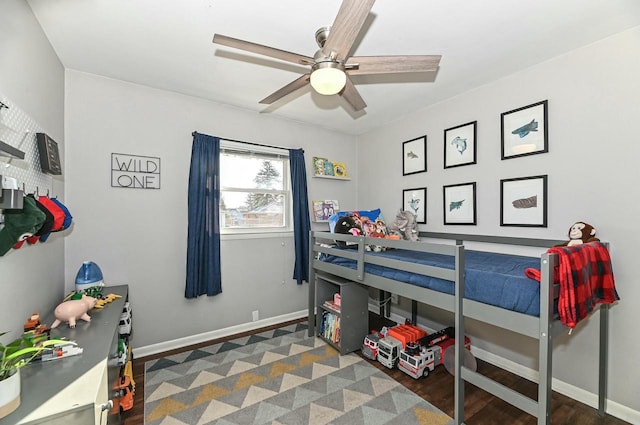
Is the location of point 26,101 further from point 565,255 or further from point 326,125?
point 565,255

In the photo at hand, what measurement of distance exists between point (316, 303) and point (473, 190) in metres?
1.86

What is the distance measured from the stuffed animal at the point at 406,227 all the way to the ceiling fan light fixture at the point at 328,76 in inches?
66.3

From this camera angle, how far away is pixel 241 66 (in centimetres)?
221

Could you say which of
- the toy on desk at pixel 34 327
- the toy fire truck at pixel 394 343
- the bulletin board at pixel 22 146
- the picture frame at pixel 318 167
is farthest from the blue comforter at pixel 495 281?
the bulletin board at pixel 22 146

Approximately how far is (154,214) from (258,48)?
6.14 ft

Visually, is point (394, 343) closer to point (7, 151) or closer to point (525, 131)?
point (525, 131)

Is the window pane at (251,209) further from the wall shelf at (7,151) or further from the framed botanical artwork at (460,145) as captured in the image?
the framed botanical artwork at (460,145)

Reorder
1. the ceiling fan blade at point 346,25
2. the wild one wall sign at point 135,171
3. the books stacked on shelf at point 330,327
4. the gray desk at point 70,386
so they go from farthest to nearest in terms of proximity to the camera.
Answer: the books stacked on shelf at point 330,327
the wild one wall sign at point 135,171
the ceiling fan blade at point 346,25
the gray desk at point 70,386

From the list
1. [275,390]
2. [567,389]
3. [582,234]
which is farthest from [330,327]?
[582,234]

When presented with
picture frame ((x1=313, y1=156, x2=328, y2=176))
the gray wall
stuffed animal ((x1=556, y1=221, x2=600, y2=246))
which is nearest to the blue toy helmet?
the gray wall

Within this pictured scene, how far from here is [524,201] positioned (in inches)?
87.7

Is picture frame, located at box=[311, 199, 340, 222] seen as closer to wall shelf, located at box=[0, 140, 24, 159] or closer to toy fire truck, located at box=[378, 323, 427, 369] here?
toy fire truck, located at box=[378, 323, 427, 369]

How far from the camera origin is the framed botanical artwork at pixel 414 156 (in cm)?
303

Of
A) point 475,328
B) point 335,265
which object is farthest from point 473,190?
point 335,265
